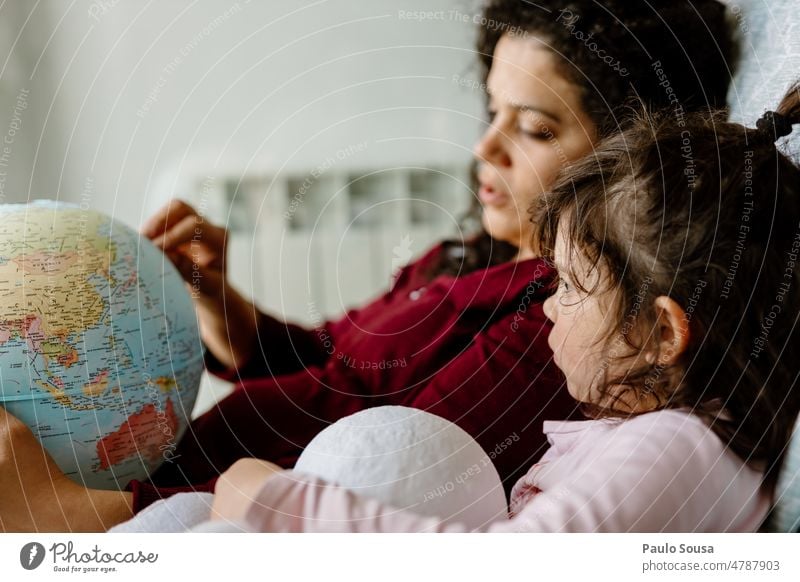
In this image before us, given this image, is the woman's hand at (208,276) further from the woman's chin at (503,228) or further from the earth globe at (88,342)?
the woman's chin at (503,228)

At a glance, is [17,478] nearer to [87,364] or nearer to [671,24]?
[87,364]

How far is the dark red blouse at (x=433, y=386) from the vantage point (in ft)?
1.81

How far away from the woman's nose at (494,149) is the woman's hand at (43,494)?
1.22 ft

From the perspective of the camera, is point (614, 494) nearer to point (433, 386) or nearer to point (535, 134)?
point (433, 386)

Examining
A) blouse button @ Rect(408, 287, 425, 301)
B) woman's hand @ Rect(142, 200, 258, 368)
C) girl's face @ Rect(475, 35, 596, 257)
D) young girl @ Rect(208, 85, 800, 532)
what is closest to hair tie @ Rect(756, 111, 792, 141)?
young girl @ Rect(208, 85, 800, 532)

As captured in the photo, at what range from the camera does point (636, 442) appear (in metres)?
0.48

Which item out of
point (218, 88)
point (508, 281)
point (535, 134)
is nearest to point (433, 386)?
point (508, 281)

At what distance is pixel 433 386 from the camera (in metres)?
0.58

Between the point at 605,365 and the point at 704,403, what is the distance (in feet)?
0.22

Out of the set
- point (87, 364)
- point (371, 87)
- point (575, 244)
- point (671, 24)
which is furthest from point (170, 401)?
point (371, 87)

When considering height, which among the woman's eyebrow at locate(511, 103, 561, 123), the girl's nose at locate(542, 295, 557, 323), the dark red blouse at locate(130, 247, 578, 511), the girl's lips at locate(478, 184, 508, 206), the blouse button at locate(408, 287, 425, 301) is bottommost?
the dark red blouse at locate(130, 247, 578, 511)

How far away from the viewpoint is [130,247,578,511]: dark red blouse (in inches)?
21.8

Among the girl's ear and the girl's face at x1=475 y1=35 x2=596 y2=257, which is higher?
the girl's face at x1=475 y1=35 x2=596 y2=257

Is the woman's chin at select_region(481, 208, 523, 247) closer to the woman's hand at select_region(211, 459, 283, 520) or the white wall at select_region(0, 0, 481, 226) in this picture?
the white wall at select_region(0, 0, 481, 226)
